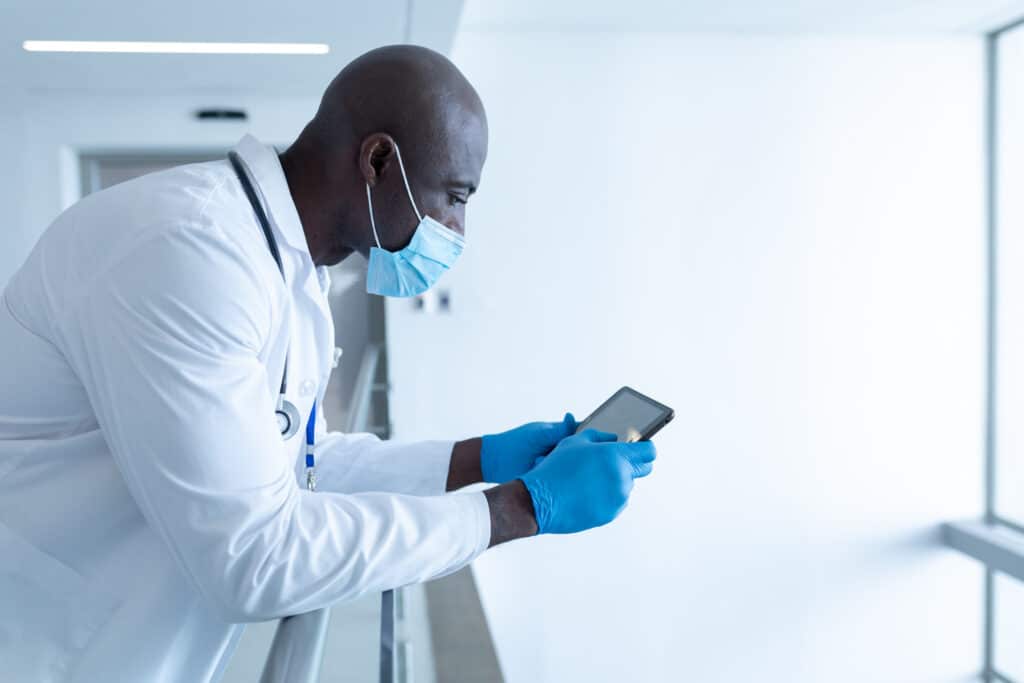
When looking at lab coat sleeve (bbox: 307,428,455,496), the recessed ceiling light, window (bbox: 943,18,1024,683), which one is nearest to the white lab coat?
lab coat sleeve (bbox: 307,428,455,496)

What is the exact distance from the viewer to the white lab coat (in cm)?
77

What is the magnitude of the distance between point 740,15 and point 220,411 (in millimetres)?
3016

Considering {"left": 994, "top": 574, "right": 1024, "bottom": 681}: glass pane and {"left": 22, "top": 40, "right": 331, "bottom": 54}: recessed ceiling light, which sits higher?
{"left": 22, "top": 40, "right": 331, "bottom": 54}: recessed ceiling light

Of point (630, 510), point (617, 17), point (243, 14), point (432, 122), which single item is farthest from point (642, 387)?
point (432, 122)

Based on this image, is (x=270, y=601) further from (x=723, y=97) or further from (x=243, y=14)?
(x=723, y=97)

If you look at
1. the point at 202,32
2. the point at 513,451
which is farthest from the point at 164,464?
the point at 202,32

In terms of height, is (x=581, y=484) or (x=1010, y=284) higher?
(x=1010, y=284)

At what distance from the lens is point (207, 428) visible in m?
0.76

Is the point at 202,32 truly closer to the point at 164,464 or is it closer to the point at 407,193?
the point at 407,193

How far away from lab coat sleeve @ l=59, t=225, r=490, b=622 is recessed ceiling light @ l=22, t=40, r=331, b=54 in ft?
5.38

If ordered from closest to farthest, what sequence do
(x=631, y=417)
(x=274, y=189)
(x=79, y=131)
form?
(x=274, y=189), (x=631, y=417), (x=79, y=131)

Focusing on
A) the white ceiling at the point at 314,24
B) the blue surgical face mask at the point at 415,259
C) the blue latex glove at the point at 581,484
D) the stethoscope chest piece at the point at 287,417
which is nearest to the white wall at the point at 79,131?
the white ceiling at the point at 314,24

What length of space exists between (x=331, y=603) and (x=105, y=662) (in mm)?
312

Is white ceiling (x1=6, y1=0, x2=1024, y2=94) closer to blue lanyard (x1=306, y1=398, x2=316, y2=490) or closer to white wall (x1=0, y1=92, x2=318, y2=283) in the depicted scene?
white wall (x1=0, y1=92, x2=318, y2=283)
